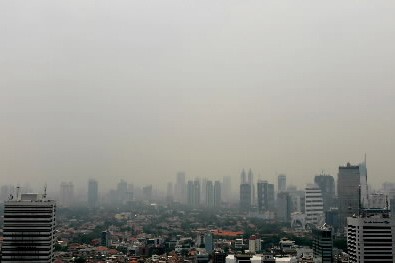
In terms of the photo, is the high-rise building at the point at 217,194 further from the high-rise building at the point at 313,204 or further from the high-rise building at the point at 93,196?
the high-rise building at the point at 313,204

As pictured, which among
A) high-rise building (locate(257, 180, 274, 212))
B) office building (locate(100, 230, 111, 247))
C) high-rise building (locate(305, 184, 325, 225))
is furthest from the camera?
high-rise building (locate(257, 180, 274, 212))

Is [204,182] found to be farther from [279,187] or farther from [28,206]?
Answer: [28,206]

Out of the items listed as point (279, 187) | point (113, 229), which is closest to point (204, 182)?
point (279, 187)

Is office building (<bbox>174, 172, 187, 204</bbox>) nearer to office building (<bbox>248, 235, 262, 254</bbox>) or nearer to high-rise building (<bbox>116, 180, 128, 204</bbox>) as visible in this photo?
high-rise building (<bbox>116, 180, 128, 204</bbox>)

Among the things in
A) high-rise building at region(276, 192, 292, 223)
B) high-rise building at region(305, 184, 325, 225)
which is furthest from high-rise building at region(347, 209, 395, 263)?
high-rise building at region(276, 192, 292, 223)

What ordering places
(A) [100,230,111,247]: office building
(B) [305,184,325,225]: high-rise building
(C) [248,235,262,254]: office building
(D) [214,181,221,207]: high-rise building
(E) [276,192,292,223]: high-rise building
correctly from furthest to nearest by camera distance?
1. (D) [214,181,221,207]: high-rise building
2. (E) [276,192,292,223]: high-rise building
3. (B) [305,184,325,225]: high-rise building
4. (A) [100,230,111,247]: office building
5. (C) [248,235,262,254]: office building

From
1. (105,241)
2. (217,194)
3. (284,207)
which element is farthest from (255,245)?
(217,194)
